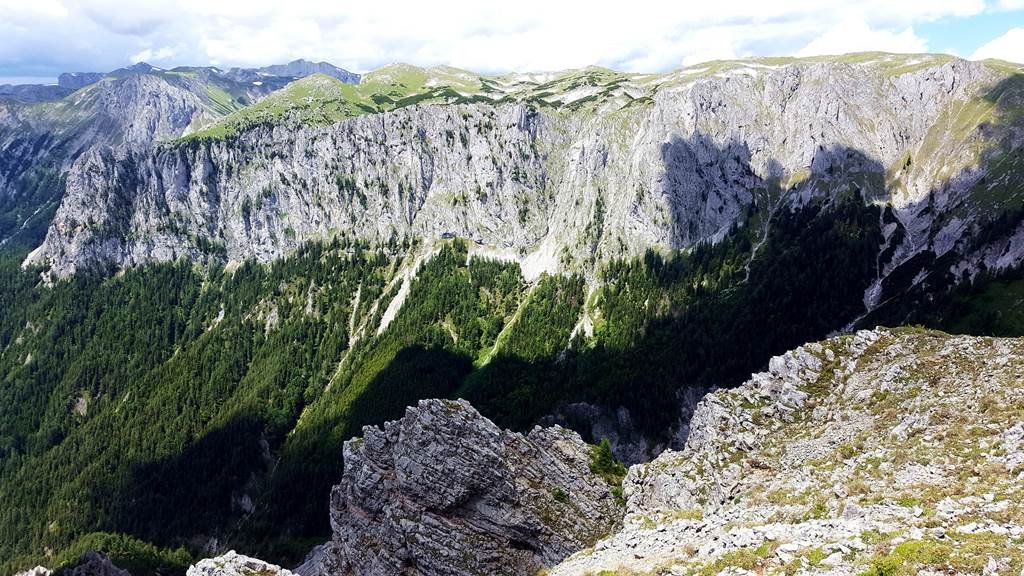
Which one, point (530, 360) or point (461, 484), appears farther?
point (530, 360)

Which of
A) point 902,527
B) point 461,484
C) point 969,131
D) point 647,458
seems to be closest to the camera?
point 902,527

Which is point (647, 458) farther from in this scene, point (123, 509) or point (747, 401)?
point (123, 509)

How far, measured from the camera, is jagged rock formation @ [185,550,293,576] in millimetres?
36469

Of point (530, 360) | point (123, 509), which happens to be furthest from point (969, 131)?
point (123, 509)

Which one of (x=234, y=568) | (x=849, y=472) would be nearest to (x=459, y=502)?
(x=234, y=568)

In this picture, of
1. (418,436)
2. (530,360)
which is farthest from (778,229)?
(418,436)

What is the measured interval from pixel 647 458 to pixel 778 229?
3688 inches

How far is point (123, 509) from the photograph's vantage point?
604 feet

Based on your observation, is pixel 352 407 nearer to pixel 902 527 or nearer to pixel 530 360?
pixel 530 360

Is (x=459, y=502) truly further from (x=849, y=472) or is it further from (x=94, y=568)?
(x=94, y=568)

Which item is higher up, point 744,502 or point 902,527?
point 902,527

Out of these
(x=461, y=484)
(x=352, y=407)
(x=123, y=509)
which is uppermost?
(x=461, y=484)

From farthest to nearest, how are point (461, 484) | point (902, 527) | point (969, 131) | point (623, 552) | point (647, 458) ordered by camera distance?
point (969, 131) → point (647, 458) → point (461, 484) → point (623, 552) → point (902, 527)

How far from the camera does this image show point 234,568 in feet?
120
